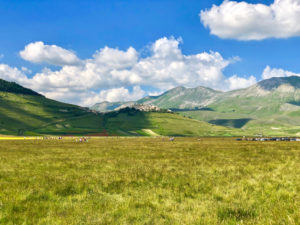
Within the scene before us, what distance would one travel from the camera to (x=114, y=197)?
36.6 feet

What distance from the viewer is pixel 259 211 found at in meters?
8.69

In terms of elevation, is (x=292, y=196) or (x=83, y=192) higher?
(x=292, y=196)

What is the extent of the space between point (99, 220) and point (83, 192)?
4295 millimetres

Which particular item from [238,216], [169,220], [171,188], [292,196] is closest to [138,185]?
[171,188]

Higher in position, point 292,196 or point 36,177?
point 292,196

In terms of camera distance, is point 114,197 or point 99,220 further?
point 114,197

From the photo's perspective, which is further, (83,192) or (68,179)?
(68,179)

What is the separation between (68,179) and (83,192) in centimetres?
337

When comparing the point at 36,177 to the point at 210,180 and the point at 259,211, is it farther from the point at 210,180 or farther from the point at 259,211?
the point at 259,211

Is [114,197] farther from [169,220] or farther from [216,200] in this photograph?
[216,200]

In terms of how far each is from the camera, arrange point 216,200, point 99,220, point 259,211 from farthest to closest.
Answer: point 216,200
point 259,211
point 99,220

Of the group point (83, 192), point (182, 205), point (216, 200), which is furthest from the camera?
point (83, 192)

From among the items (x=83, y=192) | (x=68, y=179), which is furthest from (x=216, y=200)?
(x=68, y=179)

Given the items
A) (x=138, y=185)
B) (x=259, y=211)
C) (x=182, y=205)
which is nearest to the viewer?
(x=259, y=211)
